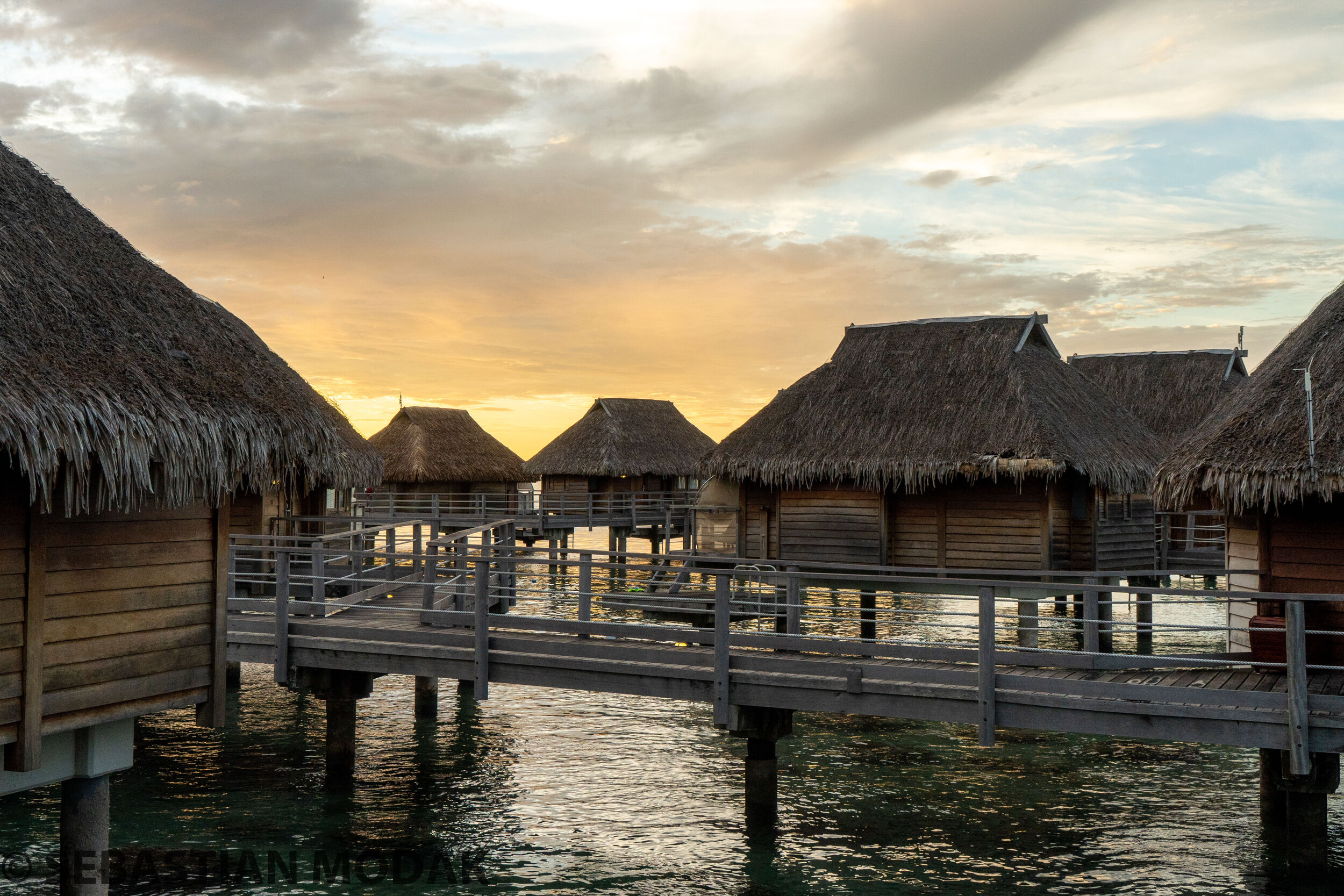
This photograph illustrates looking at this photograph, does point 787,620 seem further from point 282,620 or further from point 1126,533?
point 1126,533

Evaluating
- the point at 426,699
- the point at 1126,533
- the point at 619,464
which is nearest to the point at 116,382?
the point at 426,699

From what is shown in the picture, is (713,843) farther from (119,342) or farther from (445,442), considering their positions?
(445,442)

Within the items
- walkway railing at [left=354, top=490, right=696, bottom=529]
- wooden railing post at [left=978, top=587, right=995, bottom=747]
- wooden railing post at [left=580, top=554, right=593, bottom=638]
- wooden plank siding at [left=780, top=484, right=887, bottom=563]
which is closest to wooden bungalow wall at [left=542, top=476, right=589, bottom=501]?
walkway railing at [left=354, top=490, right=696, bottom=529]

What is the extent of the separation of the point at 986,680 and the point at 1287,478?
410 cm

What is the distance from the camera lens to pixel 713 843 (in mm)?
11328

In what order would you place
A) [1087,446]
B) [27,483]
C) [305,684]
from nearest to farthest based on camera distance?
[27,483] → [305,684] → [1087,446]

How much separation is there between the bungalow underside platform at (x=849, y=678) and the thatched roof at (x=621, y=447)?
1137 inches

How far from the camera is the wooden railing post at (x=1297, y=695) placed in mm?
8695

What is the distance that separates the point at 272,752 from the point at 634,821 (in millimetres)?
5691

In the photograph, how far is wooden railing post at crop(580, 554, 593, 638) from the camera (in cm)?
1198

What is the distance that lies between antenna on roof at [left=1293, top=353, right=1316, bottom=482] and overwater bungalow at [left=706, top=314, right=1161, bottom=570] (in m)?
8.28

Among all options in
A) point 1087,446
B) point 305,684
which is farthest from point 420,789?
point 1087,446

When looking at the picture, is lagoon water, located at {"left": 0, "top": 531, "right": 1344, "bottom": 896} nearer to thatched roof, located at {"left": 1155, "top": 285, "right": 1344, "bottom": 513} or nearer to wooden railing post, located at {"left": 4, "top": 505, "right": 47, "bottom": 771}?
wooden railing post, located at {"left": 4, "top": 505, "right": 47, "bottom": 771}

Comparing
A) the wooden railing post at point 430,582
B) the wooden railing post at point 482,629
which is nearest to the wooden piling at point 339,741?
the wooden railing post at point 430,582
